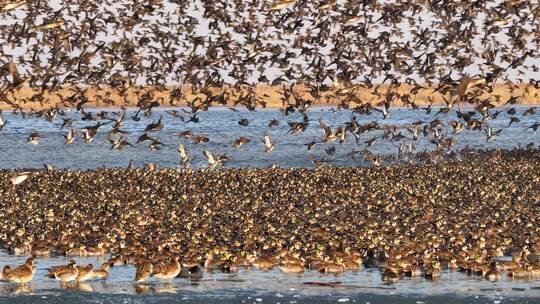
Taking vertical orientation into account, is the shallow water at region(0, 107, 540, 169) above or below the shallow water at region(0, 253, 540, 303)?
above

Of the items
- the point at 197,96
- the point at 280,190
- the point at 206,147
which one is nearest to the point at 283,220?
the point at 280,190

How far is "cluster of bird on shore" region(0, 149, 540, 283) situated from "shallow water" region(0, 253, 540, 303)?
257 millimetres

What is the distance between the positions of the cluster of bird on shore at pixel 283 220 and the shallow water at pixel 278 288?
0.26m

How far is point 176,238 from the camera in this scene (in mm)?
23016

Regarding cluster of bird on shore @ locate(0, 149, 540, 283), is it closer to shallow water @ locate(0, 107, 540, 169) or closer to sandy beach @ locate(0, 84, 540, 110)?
sandy beach @ locate(0, 84, 540, 110)

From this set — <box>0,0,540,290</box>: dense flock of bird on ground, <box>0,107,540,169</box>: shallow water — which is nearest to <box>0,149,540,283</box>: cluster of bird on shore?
<box>0,0,540,290</box>: dense flock of bird on ground

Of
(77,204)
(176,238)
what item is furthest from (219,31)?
(176,238)

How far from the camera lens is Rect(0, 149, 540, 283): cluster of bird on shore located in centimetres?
2020

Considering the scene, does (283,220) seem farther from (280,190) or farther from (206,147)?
(206,147)

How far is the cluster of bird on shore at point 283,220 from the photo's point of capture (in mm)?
20203

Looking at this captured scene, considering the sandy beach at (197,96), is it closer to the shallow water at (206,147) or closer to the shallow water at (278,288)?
the shallow water at (206,147)

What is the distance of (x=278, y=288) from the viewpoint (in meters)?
18.4

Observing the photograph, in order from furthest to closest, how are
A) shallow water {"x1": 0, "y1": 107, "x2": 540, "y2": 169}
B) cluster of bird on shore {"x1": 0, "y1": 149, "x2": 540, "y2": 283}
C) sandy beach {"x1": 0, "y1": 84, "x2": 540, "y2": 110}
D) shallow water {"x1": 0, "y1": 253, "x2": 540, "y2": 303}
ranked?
1. shallow water {"x1": 0, "y1": 107, "x2": 540, "y2": 169}
2. sandy beach {"x1": 0, "y1": 84, "x2": 540, "y2": 110}
3. cluster of bird on shore {"x1": 0, "y1": 149, "x2": 540, "y2": 283}
4. shallow water {"x1": 0, "y1": 253, "x2": 540, "y2": 303}

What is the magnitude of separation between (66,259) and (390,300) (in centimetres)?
715
